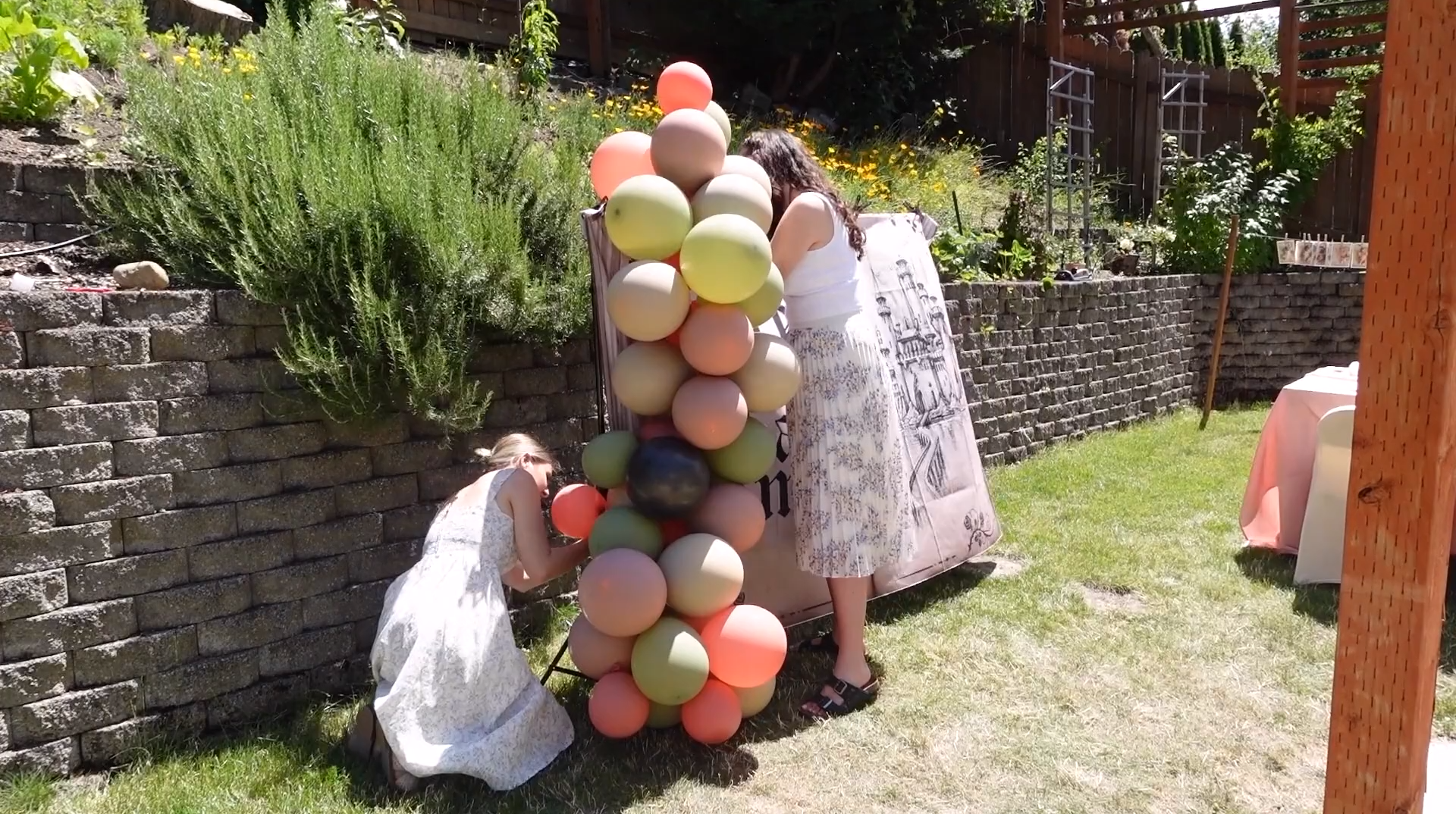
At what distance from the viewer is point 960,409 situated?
4594mm

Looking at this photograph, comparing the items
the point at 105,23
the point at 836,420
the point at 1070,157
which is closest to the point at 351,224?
the point at 836,420

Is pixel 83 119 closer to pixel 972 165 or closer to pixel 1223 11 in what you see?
pixel 972 165

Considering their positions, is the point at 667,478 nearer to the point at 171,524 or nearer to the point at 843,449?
the point at 843,449

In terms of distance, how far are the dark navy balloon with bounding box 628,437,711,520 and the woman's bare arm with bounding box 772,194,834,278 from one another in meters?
0.67

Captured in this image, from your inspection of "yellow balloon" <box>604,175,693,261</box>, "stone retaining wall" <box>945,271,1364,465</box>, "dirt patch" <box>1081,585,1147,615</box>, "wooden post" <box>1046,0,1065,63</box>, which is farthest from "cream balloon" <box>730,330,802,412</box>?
"wooden post" <box>1046,0,1065,63</box>

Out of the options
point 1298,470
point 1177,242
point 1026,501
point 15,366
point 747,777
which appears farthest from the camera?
point 1177,242

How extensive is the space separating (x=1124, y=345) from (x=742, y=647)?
6090 millimetres

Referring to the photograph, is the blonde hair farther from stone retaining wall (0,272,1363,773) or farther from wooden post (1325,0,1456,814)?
wooden post (1325,0,1456,814)

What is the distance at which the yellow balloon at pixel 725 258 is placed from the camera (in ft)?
9.02

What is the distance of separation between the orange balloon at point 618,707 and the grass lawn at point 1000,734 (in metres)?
0.13

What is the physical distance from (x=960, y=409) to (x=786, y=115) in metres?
5.79

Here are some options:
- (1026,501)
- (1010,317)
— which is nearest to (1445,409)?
(1026,501)

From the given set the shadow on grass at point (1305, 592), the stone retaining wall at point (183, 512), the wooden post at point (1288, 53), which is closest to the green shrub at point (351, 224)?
the stone retaining wall at point (183, 512)

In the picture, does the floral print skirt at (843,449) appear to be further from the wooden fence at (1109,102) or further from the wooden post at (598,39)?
the wooden fence at (1109,102)
